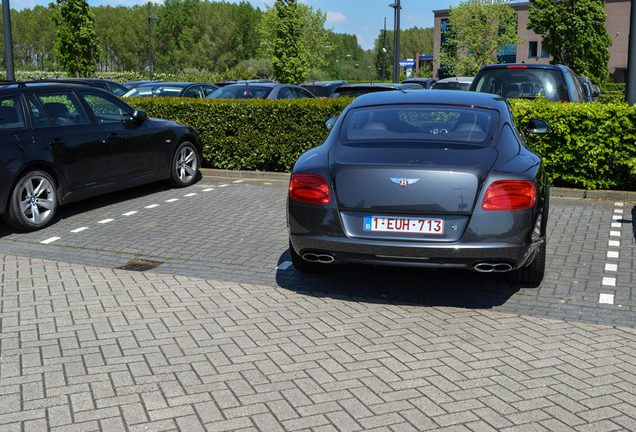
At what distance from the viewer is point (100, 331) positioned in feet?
14.9

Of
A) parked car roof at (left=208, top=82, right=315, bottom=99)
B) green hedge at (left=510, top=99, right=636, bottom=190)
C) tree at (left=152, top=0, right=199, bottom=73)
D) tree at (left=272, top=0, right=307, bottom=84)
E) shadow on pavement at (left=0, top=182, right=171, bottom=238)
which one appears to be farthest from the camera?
tree at (left=152, top=0, right=199, bottom=73)

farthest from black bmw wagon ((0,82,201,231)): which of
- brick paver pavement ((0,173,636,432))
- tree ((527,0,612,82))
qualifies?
tree ((527,0,612,82))

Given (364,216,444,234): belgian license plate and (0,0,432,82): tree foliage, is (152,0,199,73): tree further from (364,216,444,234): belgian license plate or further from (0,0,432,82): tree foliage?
(364,216,444,234): belgian license plate

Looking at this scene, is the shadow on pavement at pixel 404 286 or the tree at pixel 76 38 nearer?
the shadow on pavement at pixel 404 286

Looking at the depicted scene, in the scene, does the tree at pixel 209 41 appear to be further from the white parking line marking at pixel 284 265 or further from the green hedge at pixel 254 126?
the white parking line marking at pixel 284 265

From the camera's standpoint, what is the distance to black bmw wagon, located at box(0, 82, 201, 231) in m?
7.55

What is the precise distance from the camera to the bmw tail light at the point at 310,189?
193 inches

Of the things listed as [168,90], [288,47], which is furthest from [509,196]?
[288,47]

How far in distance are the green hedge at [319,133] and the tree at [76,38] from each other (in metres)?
34.6

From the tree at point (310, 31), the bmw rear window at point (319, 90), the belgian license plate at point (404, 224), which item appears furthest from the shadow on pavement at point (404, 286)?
the tree at point (310, 31)

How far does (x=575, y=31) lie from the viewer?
1874 inches

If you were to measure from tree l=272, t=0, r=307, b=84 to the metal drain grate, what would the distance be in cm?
4471

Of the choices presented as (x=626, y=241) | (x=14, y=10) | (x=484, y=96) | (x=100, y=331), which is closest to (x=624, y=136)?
(x=626, y=241)

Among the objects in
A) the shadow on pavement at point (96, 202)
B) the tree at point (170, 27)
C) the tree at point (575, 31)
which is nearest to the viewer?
the shadow on pavement at point (96, 202)
